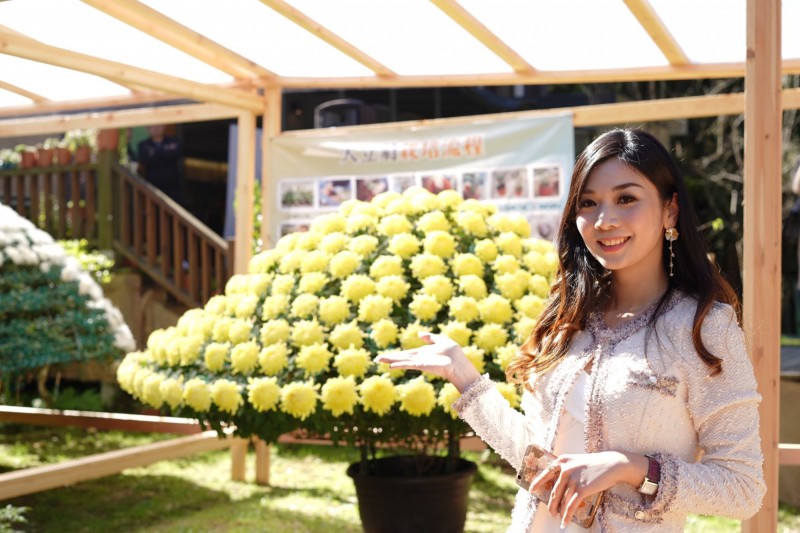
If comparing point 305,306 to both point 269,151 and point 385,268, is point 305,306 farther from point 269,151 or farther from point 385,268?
point 269,151

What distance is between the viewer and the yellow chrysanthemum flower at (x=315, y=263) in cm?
376

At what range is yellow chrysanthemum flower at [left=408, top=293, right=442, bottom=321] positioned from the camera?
3473 millimetres

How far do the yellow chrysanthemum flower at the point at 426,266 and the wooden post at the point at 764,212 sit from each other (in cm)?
116

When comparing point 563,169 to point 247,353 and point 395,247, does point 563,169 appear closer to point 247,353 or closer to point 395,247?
point 395,247

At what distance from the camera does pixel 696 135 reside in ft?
39.5

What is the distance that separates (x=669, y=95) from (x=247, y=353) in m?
9.64

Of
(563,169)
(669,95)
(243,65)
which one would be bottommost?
(563,169)

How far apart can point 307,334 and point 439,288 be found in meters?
0.53

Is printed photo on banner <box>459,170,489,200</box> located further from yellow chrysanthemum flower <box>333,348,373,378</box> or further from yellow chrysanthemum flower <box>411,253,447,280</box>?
yellow chrysanthemum flower <box>333,348,373,378</box>

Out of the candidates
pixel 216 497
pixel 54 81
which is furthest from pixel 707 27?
pixel 216 497

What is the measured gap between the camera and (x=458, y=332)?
338 cm

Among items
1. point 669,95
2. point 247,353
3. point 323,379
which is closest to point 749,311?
point 323,379

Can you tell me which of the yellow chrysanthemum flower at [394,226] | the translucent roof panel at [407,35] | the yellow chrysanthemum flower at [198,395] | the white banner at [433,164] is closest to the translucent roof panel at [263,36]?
the translucent roof panel at [407,35]

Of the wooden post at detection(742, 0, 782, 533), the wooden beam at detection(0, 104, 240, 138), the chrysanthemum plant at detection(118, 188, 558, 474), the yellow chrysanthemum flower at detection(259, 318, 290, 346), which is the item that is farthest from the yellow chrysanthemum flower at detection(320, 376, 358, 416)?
the wooden beam at detection(0, 104, 240, 138)
